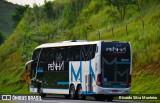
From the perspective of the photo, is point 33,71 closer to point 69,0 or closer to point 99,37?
point 99,37

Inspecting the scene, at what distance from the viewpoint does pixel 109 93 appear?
41312 millimetres

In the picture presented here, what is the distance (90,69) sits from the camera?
42125 millimetres

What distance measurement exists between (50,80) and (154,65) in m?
10.3

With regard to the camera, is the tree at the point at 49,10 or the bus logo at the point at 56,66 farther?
the tree at the point at 49,10

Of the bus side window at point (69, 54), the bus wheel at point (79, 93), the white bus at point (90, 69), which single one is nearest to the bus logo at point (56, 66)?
the white bus at point (90, 69)

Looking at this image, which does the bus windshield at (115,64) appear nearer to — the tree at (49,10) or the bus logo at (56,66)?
the bus logo at (56,66)

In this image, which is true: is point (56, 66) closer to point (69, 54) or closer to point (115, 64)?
point (69, 54)

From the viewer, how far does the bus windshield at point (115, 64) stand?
41.5m

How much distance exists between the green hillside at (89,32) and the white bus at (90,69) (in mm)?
6670

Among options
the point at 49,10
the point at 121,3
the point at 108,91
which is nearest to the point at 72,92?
the point at 108,91

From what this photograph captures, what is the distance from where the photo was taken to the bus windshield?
4153cm
